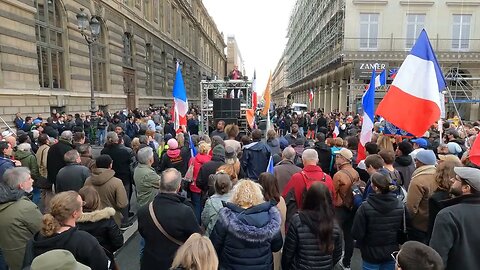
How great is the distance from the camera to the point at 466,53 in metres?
27.0

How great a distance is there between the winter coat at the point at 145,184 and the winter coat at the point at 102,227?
1.59 metres

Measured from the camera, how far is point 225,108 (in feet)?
49.6

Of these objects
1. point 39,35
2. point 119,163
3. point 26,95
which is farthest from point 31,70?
point 119,163

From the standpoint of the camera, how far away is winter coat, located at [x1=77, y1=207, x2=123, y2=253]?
119 inches

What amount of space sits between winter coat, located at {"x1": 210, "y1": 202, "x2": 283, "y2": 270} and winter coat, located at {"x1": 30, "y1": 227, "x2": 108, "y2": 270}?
95 centimetres

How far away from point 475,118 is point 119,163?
30597 millimetres

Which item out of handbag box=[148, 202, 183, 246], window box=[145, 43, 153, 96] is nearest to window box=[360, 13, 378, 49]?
window box=[145, 43, 153, 96]

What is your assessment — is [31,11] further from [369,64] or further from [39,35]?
[369,64]

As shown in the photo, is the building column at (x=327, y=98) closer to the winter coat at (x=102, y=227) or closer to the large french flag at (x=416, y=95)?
the large french flag at (x=416, y=95)

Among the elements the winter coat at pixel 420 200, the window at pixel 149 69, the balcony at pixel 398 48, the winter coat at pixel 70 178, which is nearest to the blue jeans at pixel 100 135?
the winter coat at pixel 70 178

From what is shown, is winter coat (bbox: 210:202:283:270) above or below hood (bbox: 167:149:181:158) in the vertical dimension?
below

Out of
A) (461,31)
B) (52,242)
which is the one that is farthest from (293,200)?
(461,31)

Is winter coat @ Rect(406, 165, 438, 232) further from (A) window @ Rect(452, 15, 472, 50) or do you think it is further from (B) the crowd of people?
(A) window @ Rect(452, 15, 472, 50)

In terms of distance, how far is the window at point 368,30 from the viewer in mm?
27422
